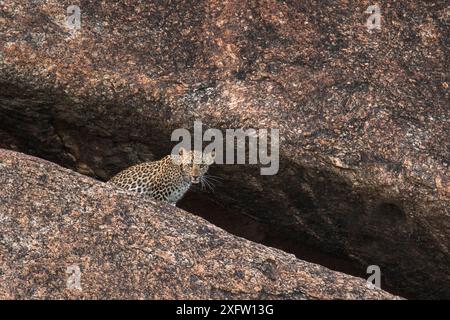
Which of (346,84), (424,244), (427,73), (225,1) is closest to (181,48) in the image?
(225,1)

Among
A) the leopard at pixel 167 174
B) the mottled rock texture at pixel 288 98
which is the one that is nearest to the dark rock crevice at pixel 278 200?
the mottled rock texture at pixel 288 98

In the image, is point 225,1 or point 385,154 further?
point 225,1

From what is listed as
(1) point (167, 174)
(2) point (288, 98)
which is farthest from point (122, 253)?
(2) point (288, 98)

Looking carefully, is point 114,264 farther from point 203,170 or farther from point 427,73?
point 427,73

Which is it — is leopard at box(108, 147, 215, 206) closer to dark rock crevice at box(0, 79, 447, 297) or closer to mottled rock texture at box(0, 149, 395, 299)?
dark rock crevice at box(0, 79, 447, 297)

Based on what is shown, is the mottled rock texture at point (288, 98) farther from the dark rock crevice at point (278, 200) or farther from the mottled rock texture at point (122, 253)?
the mottled rock texture at point (122, 253)
